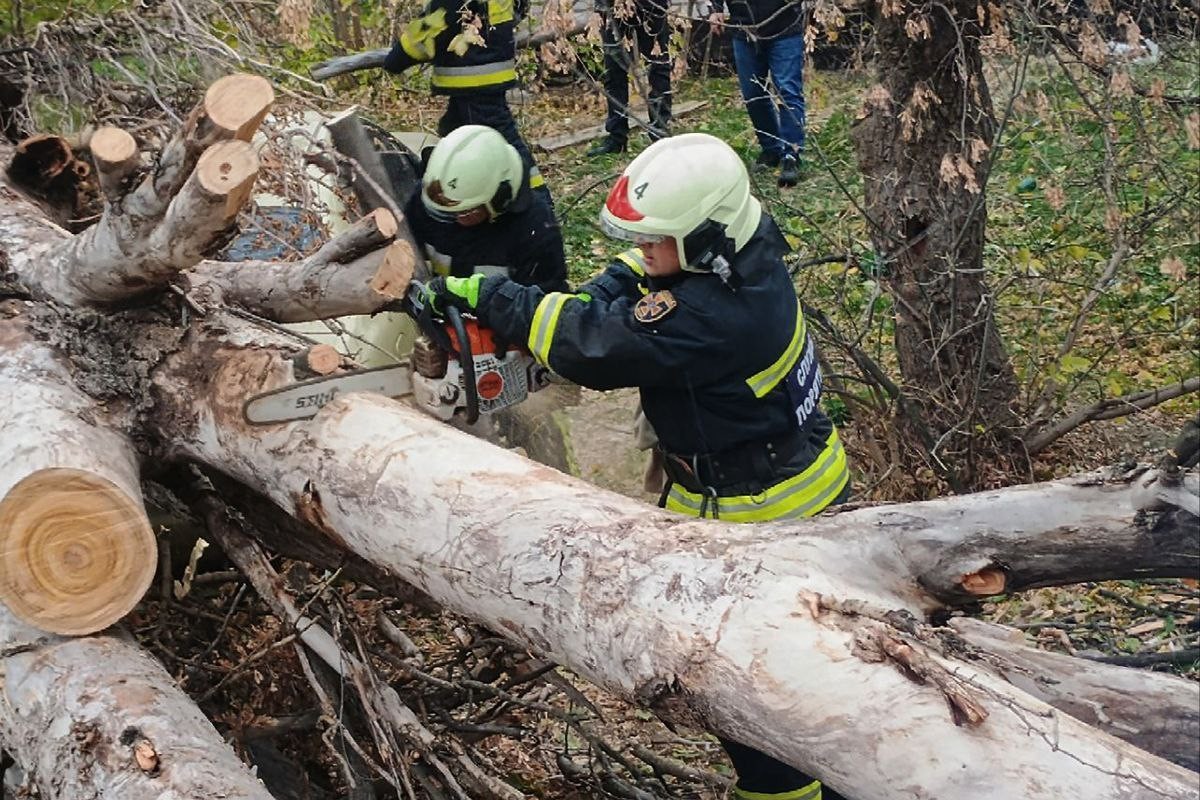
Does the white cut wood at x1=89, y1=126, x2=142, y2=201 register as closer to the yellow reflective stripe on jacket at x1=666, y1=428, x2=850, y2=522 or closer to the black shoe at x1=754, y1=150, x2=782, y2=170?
the yellow reflective stripe on jacket at x1=666, y1=428, x2=850, y2=522

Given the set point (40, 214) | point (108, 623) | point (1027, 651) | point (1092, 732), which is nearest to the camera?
point (1092, 732)

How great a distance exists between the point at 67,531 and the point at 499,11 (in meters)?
3.31

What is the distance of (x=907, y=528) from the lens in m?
2.31

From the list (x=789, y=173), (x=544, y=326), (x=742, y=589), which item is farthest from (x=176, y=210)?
(x=789, y=173)

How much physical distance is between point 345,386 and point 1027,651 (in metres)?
1.71

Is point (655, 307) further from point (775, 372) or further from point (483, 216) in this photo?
point (483, 216)

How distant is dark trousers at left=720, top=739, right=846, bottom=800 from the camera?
3.38 meters

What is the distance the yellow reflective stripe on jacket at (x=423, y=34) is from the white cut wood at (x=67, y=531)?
287 cm

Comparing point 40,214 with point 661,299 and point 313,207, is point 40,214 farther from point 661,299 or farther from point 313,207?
point 661,299

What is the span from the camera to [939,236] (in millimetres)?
4805

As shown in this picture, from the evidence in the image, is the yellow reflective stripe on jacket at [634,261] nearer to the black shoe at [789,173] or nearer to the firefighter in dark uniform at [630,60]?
the firefighter in dark uniform at [630,60]

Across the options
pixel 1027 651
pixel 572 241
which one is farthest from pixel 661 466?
pixel 572 241

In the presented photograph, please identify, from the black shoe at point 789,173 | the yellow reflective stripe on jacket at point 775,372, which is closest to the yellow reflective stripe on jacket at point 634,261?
the yellow reflective stripe on jacket at point 775,372

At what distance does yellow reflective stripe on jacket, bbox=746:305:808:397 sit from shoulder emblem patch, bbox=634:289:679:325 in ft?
1.00
